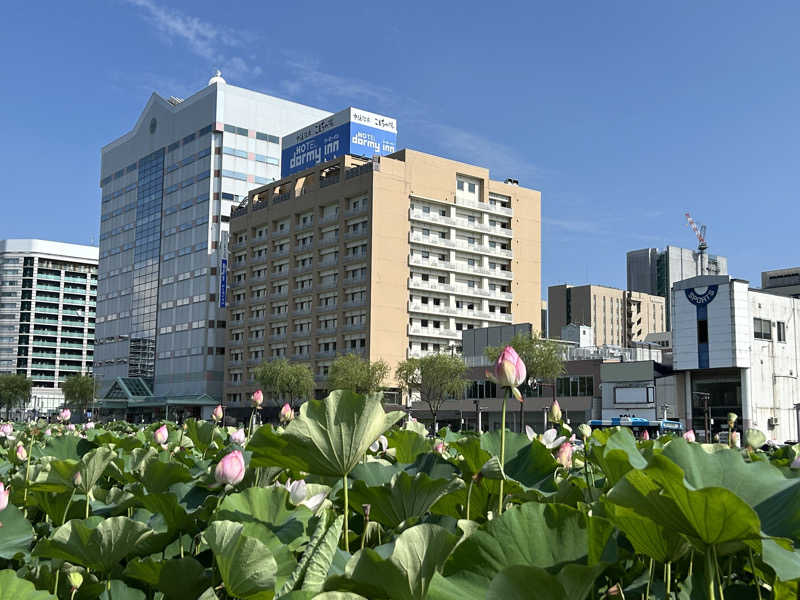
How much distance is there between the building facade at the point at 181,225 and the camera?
83062mm

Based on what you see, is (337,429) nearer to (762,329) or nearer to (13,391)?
(762,329)

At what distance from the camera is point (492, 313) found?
72.4 meters

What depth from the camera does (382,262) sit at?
66.1 meters

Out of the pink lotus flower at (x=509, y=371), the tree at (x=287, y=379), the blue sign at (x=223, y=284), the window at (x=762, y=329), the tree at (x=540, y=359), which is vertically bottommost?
the tree at (x=287, y=379)

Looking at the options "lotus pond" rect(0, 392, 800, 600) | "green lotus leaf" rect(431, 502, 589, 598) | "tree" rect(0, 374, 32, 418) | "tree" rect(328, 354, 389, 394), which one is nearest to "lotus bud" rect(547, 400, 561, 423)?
"lotus pond" rect(0, 392, 800, 600)

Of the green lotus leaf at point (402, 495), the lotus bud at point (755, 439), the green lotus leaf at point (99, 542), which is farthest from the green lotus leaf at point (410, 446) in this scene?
the lotus bud at point (755, 439)

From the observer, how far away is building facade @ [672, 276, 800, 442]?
5200 cm

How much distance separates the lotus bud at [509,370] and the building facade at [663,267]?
189770mm

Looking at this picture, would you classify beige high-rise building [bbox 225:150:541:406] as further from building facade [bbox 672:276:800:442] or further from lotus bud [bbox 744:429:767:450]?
lotus bud [bbox 744:429:767:450]

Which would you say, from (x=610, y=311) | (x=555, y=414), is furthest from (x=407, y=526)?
(x=610, y=311)

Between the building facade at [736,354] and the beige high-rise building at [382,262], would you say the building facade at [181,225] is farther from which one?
the building facade at [736,354]

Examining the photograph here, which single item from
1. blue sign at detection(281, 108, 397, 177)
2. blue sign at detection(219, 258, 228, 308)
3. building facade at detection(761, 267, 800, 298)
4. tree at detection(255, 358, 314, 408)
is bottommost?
tree at detection(255, 358, 314, 408)

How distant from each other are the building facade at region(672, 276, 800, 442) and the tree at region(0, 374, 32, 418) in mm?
86948

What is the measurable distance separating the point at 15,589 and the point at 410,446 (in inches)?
65.0
